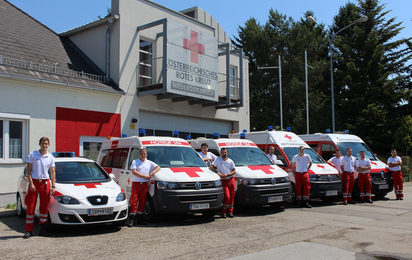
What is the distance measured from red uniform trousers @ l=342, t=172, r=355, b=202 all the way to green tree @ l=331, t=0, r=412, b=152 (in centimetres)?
2094

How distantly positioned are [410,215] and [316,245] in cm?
490

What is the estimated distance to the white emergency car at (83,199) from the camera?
23.9 ft

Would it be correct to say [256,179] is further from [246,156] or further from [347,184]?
[347,184]

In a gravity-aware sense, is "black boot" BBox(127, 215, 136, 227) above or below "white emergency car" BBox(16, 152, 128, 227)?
below

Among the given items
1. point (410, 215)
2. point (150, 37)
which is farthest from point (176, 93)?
point (410, 215)

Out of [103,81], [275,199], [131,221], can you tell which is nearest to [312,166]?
[275,199]

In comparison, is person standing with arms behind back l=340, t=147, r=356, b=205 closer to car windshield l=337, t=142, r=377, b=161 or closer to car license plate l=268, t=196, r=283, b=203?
car windshield l=337, t=142, r=377, b=161

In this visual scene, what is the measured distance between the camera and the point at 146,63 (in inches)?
675

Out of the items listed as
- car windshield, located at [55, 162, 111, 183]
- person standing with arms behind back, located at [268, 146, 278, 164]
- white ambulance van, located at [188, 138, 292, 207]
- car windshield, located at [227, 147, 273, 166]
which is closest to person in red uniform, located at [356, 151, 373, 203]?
person standing with arms behind back, located at [268, 146, 278, 164]

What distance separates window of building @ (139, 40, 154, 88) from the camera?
1688 centimetres

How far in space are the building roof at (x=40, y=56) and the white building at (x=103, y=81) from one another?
44 mm

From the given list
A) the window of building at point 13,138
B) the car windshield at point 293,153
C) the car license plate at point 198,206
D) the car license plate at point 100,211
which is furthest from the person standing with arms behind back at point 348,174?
the window of building at point 13,138

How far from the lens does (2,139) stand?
12.0 meters

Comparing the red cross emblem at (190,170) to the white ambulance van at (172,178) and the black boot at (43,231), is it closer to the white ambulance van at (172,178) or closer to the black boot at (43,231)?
the white ambulance van at (172,178)
